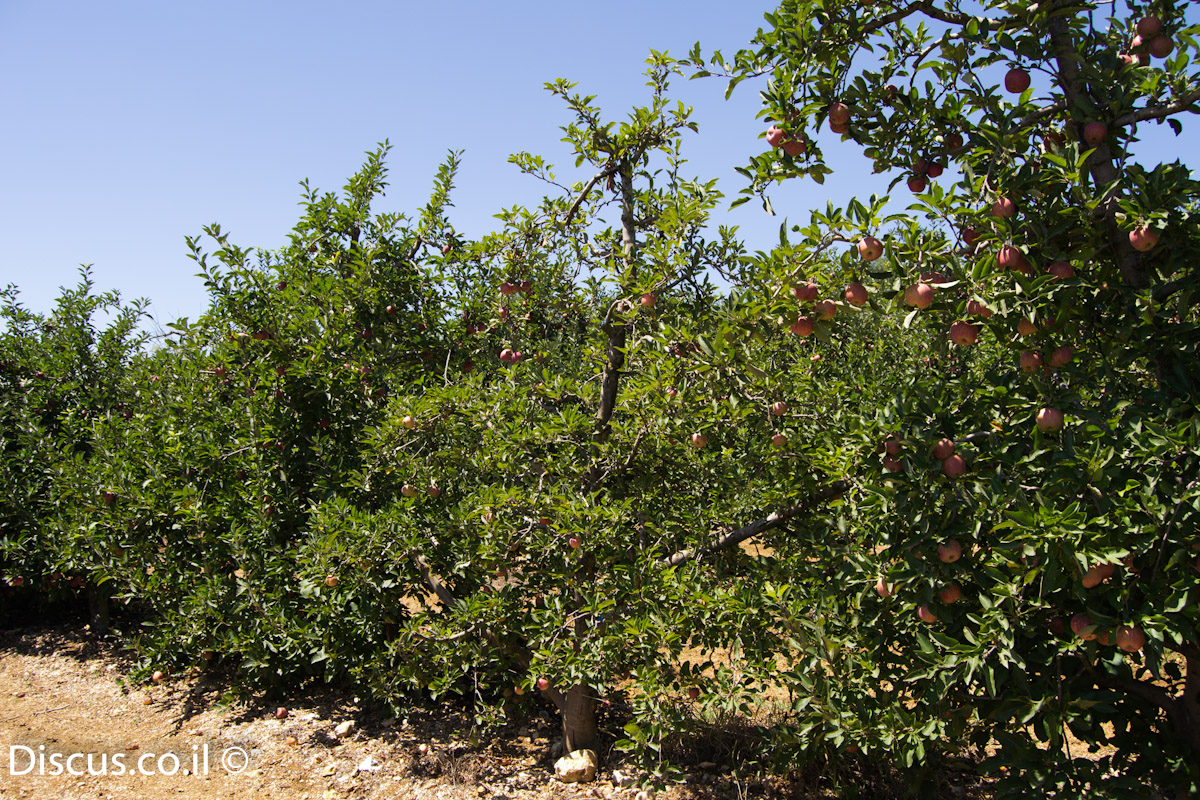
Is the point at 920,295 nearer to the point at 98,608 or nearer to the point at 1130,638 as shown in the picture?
the point at 1130,638

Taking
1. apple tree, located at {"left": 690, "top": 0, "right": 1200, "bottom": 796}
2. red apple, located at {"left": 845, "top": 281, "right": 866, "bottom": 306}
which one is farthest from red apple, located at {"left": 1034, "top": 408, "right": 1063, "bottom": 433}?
red apple, located at {"left": 845, "top": 281, "right": 866, "bottom": 306}

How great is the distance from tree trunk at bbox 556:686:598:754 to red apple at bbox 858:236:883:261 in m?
2.72

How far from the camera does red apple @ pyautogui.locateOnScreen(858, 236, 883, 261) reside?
2.37 metres

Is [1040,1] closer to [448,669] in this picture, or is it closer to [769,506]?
[769,506]

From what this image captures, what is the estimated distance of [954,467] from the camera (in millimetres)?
2338

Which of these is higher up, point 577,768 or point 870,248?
point 870,248

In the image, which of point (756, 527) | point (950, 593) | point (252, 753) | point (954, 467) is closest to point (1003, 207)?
point (954, 467)

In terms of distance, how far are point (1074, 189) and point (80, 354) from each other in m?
7.52

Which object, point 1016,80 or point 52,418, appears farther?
point 52,418

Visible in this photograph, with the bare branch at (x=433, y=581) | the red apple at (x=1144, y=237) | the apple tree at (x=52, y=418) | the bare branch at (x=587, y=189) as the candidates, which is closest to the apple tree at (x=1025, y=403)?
the red apple at (x=1144, y=237)

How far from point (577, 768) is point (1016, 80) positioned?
11.9ft

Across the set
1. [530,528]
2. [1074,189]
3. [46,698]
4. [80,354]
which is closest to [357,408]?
[530,528]

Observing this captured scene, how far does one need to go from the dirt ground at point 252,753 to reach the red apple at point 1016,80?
320cm

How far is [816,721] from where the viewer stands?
285 cm
